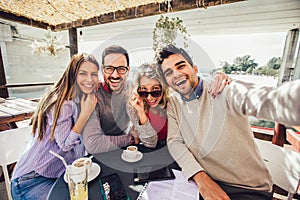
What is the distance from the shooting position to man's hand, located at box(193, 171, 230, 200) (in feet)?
2.46

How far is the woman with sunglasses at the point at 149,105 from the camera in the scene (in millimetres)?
1219

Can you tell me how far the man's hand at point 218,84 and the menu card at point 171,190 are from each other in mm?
593

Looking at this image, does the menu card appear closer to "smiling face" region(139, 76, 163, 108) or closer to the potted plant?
"smiling face" region(139, 76, 163, 108)

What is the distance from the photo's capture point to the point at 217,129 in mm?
980

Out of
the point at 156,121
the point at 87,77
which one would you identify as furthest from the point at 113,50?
the point at 156,121

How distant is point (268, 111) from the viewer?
2.05ft

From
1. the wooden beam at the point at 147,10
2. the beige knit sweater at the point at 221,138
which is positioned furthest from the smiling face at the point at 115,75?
the wooden beam at the point at 147,10

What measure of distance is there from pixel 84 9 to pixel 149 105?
213 cm

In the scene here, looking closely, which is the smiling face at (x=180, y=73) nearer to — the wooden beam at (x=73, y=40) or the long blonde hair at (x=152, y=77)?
the long blonde hair at (x=152, y=77)

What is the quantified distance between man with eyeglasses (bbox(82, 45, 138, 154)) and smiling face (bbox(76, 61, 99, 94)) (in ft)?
0.31

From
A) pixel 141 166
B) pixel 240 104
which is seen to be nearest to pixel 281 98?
pixel 240 104

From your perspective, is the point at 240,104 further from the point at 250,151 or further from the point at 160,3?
the point at 160,3

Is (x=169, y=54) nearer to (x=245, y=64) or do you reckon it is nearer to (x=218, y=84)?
(x=218, y=84)

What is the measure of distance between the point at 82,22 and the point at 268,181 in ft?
11.0
